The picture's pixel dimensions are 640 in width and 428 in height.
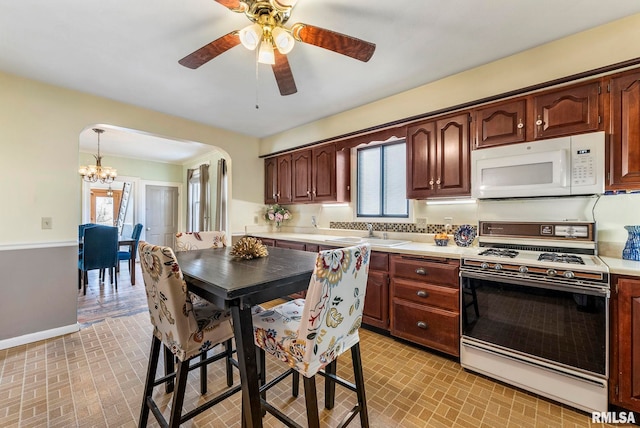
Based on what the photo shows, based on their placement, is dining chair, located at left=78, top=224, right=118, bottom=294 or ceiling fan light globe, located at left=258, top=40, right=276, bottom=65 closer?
ceiling fan light globe, located at left=258, top=40, right=276, bottom=65

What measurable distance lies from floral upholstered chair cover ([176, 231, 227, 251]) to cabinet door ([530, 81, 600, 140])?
2.86m

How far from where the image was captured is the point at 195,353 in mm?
1409

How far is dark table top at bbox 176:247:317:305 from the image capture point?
1245 mm

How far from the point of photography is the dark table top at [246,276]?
49.0 inches

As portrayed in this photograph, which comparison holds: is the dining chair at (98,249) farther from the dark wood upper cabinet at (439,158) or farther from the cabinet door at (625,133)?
the cabinet door at (625,133)

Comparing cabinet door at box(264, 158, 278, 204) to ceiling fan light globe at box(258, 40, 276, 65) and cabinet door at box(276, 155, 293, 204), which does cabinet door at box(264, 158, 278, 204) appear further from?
ceiling fan light globe at box(258, 40, 276, 65)

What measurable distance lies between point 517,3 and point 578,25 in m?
0.62

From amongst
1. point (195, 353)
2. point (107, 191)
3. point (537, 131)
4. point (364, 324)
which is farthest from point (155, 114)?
point (107, 191)

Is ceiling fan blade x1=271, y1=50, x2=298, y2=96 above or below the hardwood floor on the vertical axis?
above

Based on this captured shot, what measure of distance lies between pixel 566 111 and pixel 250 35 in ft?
7.47

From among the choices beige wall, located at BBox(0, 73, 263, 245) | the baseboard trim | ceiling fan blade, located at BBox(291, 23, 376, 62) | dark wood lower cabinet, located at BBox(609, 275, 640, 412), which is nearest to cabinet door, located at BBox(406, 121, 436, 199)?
ceiling fan blade, located at BBox(291, 23, 376, 62)

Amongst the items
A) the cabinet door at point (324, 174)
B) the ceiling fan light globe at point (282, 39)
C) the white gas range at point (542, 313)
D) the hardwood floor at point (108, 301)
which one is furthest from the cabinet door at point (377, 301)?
the hardwood floor at point (108, 301)

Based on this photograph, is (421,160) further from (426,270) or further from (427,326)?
(427,326)

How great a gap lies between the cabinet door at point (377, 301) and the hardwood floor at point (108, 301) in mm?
2870
